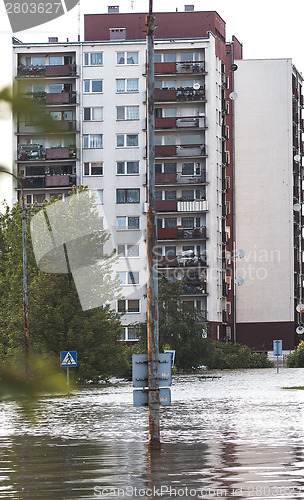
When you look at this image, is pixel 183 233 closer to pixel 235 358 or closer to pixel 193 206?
pixel 193 206

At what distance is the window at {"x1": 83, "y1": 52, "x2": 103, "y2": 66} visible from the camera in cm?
9844

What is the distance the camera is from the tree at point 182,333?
7956 cm

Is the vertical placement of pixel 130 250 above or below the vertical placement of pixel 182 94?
below

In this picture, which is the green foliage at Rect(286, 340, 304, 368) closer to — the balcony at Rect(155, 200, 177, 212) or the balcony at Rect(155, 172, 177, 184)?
the balcony at Rect(155, 200, 177, 212)

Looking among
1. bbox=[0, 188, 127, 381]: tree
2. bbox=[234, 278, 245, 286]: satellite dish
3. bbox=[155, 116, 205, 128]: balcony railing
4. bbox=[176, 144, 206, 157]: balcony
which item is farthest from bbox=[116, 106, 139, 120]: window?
bbox=[0, 188, 127, 381]: tree

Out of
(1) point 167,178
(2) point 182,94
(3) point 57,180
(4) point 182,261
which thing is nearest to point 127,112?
(2) point 182,94

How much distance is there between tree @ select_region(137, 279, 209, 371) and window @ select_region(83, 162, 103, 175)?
64.1 feet

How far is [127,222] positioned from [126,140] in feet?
23.5

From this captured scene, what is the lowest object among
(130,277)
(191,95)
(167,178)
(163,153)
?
(130,277)

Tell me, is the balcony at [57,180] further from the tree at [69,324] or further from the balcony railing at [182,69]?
the tree at [69,324]

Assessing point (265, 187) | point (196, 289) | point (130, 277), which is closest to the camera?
point (196, 289)

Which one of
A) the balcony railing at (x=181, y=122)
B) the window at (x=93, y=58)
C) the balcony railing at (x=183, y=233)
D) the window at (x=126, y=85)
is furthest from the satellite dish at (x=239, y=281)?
the window at (x=93, y=58)

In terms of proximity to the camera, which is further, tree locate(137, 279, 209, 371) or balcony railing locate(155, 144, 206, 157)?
balcony railing locate(155, 144, 206, 157)

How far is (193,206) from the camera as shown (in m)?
96.7
